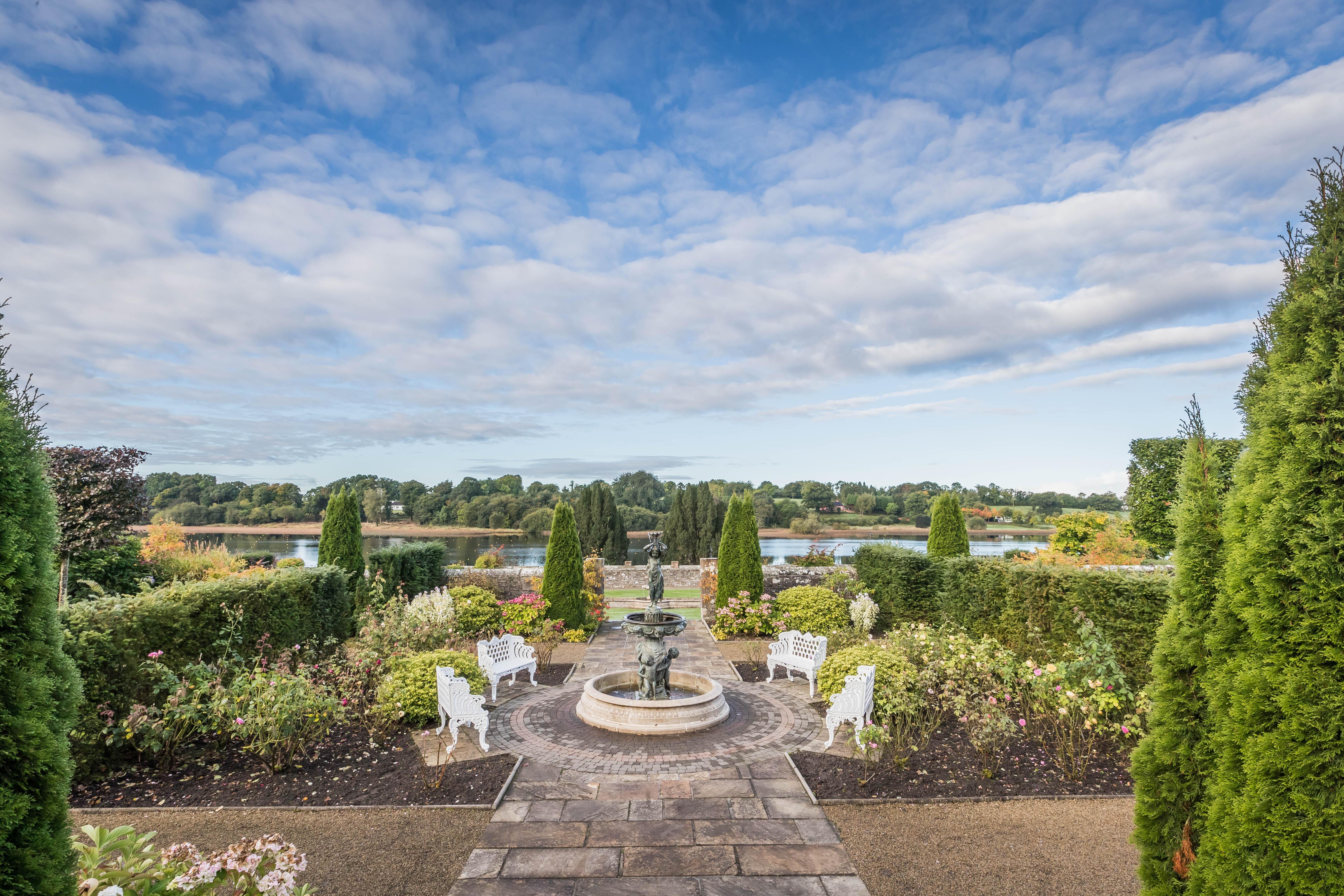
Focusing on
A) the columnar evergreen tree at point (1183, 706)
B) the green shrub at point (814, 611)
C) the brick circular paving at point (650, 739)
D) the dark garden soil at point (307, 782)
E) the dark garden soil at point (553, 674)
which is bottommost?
the dark garden soil at point (553, 674)

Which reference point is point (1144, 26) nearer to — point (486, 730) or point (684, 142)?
point (684, 142)

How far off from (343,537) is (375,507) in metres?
26.2

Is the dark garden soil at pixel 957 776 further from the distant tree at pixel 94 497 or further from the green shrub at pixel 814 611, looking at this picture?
the distant tree at pixel 94 497

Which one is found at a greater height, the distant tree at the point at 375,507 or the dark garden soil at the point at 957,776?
the distant tree at the point at 375,507

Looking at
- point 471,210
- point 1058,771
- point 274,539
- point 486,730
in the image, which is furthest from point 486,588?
point 274,539

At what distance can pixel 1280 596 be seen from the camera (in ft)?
7.30

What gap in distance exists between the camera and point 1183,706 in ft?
8.67

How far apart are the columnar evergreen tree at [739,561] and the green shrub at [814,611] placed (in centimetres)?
93

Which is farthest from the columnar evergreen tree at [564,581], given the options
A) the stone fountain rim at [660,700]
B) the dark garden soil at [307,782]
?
the dark garden soil at [307,782]

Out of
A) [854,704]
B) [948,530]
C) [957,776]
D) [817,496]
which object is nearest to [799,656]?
[854,704]

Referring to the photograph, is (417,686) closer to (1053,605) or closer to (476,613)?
(476,613)

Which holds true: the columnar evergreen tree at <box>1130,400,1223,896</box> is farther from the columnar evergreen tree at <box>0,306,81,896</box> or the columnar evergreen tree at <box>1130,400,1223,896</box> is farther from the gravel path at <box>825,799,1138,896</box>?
the columnar evergreen tree at <box>0,306,81,896</box>

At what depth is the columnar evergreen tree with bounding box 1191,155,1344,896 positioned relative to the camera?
209cm

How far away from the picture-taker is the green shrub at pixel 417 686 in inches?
250
